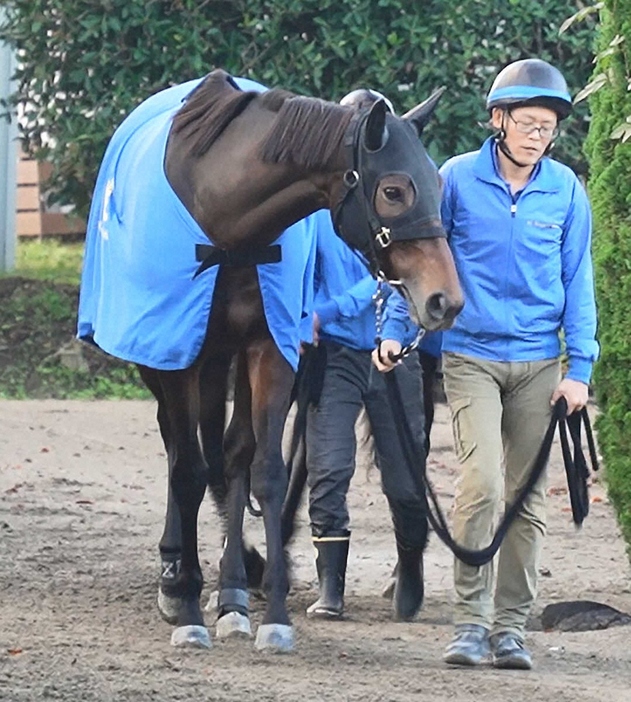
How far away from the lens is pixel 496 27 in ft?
36.8

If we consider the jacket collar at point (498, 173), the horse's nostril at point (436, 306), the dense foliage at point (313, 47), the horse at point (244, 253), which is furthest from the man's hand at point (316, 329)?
the dense foliage at point (313, 47)

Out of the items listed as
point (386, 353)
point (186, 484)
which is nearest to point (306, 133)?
point (386, 353)

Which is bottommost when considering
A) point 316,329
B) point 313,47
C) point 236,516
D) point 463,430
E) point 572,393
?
point 236,516

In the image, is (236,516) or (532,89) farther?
(236,516)

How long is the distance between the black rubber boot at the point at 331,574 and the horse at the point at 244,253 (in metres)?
0.48

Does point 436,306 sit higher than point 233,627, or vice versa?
point 436,306

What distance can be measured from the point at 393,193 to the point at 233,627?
1.61 meters

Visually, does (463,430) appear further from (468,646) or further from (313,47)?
(313,47)

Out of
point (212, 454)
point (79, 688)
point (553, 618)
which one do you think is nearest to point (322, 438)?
point (212, 454)

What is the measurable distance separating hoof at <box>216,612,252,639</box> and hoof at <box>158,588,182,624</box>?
12.5 inches

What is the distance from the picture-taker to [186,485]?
6262mm

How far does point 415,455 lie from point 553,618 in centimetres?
114

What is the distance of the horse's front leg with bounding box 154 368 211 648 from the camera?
593cm

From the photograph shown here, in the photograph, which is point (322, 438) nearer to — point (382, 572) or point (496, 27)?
point (382, 572)
